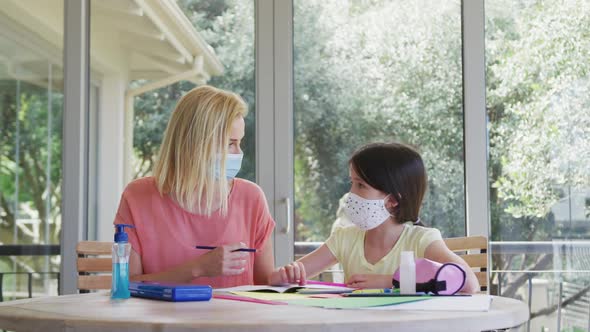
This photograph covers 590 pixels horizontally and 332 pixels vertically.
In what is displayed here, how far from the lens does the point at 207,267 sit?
6.52 ft

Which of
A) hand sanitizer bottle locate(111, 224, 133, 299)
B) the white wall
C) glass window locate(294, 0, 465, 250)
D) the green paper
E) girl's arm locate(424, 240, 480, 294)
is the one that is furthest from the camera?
the white wall

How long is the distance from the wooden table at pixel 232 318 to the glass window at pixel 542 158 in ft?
6.28

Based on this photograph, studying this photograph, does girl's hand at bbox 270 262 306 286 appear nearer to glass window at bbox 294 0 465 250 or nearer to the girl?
the girl

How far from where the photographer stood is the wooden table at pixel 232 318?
1.20m

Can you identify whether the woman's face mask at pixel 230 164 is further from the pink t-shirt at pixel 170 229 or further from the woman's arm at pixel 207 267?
the woman's arm at pixel 207 267

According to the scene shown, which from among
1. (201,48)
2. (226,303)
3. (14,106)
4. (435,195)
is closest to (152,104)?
(201,48)

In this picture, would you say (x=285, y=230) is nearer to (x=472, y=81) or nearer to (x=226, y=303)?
(x=472, y=81)

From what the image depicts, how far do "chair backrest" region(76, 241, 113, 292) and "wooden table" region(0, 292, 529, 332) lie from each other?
0.84 meters

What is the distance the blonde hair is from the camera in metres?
2.25

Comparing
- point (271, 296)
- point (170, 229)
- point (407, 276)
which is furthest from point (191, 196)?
point (407, 276)

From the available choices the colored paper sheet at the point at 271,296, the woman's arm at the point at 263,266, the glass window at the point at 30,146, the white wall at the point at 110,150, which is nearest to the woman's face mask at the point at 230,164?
the woman's arm at the point at 263,266

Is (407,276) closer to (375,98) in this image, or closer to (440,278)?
(440,278)

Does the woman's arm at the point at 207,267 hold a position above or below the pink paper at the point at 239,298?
above

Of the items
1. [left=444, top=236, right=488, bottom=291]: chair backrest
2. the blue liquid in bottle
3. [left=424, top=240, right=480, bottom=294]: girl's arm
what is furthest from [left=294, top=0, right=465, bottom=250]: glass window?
the blue liquid in bottle
